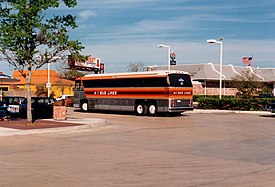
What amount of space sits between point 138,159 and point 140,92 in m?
20.1

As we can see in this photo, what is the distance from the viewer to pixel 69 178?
912 cm

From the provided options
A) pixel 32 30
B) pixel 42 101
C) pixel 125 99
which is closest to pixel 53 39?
pixel 32 30

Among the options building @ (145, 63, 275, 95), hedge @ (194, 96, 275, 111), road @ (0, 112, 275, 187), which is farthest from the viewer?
building @ (145, 63, 275, 95)

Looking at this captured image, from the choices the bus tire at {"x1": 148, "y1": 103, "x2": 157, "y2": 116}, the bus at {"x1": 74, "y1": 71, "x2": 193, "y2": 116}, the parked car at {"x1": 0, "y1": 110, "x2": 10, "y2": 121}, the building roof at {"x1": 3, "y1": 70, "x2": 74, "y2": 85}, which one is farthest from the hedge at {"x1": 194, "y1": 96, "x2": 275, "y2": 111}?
the building roof at {"x1": 3, "y1": 70, "x2": 74, "y2": 85}

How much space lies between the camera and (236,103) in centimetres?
3694

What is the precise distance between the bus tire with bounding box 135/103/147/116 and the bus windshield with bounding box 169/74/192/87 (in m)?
3.03

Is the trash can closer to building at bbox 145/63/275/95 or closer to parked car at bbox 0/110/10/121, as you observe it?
parked car at bbox 0/110/10/121

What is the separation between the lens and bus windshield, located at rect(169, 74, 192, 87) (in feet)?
98.4

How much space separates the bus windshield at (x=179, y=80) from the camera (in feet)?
98.4

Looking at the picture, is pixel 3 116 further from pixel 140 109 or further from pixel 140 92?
pixel 140 109

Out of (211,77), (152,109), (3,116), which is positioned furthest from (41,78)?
(3,116)

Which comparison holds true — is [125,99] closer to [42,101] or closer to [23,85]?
[42,101]

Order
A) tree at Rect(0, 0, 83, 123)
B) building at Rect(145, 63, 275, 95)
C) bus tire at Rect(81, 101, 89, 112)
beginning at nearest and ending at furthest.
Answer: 1. tree at Rect(0, 0, 83, 123)
2. bus tire at Rect(81, 101, 89, 112)
3. building at Rect(145, 63, 275, 95)

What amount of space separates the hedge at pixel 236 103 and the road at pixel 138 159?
1785 cm
